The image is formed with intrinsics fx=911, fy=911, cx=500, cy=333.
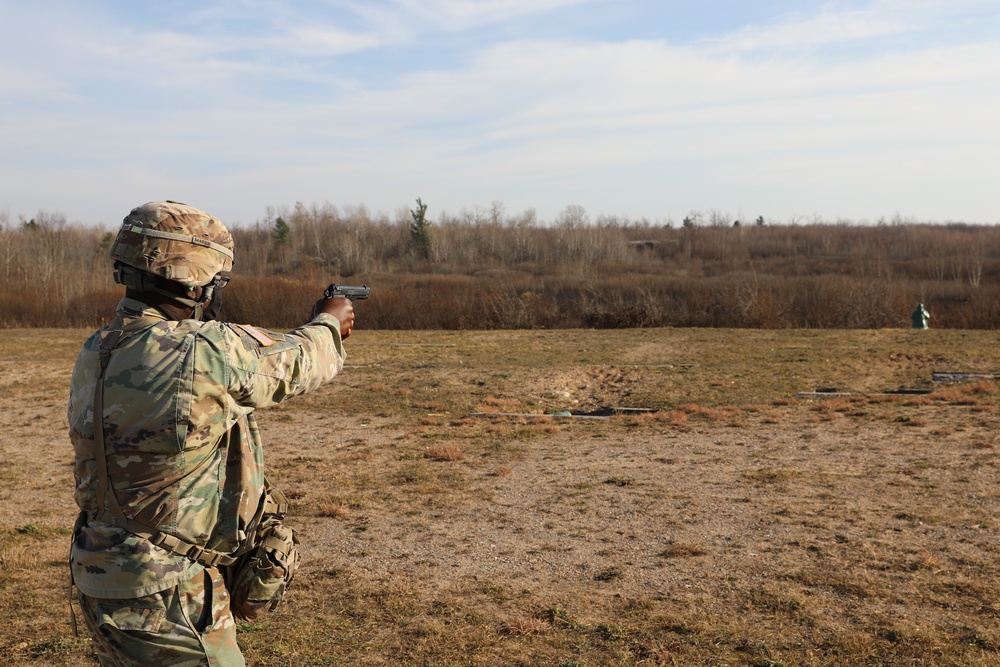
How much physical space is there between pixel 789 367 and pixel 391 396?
783 cm

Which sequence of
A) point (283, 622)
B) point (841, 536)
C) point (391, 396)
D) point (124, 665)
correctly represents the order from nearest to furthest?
1. point (124, 665)
2. point (283, 622)
3. point (841, 536)
4. point (391, 396)

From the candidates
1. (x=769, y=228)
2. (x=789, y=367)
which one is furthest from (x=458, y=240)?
(x=789, y=367)

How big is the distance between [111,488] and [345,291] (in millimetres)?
1223

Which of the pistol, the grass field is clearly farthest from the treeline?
the pistol

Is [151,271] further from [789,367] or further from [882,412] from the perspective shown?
[789,367]

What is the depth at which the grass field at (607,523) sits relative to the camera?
5.39 metres

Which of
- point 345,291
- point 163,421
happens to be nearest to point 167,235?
point 163,421

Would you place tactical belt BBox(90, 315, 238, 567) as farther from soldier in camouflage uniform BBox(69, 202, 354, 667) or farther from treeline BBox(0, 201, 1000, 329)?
treeline BBox(0, 201, 1000, 329)

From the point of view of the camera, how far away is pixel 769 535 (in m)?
7.34

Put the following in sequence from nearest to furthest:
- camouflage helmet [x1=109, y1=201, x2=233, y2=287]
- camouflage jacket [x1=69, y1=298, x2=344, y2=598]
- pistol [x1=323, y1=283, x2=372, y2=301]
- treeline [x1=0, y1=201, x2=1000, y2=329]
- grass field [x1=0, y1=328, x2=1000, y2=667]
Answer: camouflage jacket [x1=69, y1=298, x2=344, y2=598], camouflage helmet [x1=109, y1=201, x2=233, y2=287], pistol [x1=323, y1=283, x2=372, y2=301], grass field [x1=0, y1=328, x2=1000, y2=667], treeline [x1=0, y1=201, x2=1000, y2=329]

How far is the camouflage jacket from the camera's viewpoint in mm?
Answer: 2582

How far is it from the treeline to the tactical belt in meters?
32.4

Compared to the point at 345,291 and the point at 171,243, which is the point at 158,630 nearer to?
the point at 171,243

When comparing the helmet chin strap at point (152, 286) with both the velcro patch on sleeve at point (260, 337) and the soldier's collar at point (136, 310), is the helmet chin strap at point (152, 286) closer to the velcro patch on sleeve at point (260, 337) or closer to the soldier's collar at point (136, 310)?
the soldier's collar at point (136, 310)
